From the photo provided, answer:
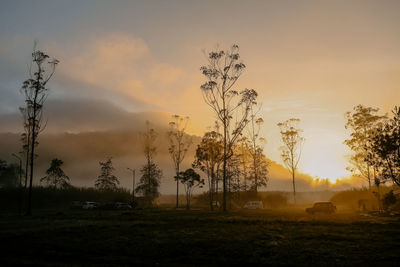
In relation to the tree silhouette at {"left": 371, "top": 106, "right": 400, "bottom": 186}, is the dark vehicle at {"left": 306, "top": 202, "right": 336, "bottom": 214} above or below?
below

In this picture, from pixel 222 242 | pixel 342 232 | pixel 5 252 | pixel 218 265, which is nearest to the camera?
pixel 218 265

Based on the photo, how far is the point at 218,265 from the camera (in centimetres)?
1583

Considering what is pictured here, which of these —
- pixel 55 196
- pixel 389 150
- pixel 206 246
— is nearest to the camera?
pixel 206 246

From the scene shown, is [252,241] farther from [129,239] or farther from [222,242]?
[129,239]

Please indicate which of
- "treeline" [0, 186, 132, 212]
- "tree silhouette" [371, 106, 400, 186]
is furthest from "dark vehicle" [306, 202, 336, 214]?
"treeline" [0, 186, 132, 212]

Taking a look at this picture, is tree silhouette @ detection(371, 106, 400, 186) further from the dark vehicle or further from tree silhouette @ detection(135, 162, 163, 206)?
tree silhouette @ detection(135, 162, 163, 206)

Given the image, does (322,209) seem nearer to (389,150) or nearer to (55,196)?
(389,150)

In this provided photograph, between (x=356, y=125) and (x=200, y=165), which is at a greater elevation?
(x=356, y=125)

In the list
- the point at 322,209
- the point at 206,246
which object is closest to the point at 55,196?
the point at 322,209

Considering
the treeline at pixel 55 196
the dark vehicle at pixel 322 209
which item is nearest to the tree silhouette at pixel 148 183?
the treeline at pixel 55 196

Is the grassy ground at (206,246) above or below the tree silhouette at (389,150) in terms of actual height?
below

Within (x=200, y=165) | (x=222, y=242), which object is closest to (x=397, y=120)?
(x=222, y=242)

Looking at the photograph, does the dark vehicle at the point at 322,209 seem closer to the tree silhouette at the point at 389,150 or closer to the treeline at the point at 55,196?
Result: the tree silhouette at the point at 389,150

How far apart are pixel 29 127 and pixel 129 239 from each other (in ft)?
151
